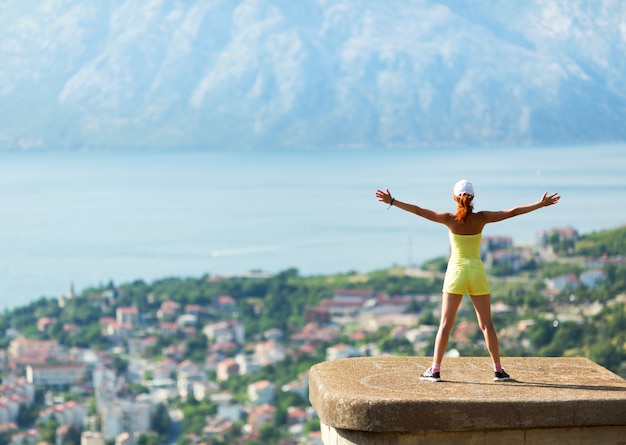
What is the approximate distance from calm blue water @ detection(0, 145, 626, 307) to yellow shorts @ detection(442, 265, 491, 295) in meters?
32.5

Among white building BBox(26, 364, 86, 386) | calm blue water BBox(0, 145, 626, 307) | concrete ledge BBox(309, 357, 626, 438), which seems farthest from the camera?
calm blue water BBox(0, 145, 626, 307)

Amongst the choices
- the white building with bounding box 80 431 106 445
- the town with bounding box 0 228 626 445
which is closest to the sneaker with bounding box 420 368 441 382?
the town with bounding box 0 228 626 445

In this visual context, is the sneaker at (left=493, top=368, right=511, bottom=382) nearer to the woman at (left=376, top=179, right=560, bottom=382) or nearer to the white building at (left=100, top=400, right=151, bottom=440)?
the woman at (left=376, top=179, right=560, bottom=382)

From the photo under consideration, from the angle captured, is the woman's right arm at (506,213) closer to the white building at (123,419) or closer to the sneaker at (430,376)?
the sneaker at (430,376)

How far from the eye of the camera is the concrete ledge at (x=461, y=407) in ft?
9.26

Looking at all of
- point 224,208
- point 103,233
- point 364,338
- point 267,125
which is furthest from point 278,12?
point 364,338

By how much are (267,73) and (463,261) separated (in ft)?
433

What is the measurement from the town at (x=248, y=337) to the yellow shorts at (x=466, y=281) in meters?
20.0

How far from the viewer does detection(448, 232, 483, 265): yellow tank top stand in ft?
10.7

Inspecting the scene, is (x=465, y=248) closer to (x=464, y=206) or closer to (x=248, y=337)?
(x=464, y=206)

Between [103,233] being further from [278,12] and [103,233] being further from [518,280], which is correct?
[278,12]

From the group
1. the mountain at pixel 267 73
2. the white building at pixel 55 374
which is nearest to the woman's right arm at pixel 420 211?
the white building at pixel 55 374

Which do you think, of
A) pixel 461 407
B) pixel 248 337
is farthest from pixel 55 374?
pixel 461 407

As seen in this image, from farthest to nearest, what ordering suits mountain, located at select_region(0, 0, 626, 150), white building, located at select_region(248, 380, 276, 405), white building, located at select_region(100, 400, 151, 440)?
1. mountain, located at select_region(0, 0, 626, 150)
2. white building, located at select_region(248, 380, 276, 405)
3. white building, located at select_region(100, 400, 151, 440)
